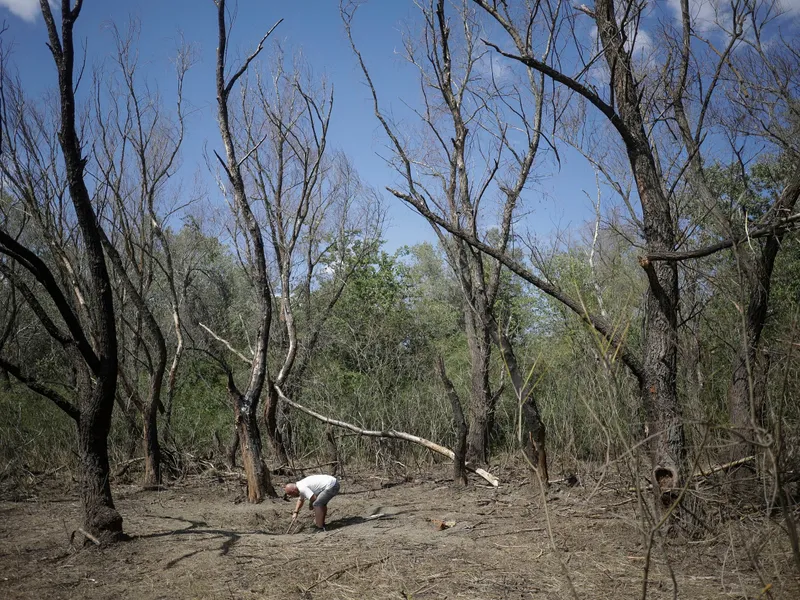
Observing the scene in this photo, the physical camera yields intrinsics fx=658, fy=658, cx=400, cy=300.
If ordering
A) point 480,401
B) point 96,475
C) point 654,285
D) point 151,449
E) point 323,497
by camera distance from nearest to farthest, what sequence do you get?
point 654,285 < point 96,475 < point 323,497 < point 151,449 < point 480,401

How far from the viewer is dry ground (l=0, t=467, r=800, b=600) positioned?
4559 millimetres

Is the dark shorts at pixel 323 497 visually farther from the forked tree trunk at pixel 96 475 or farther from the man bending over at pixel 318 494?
the forked tree trunk at pixel 96 475

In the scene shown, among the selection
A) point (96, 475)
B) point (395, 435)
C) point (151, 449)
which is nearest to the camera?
point (96, 475)

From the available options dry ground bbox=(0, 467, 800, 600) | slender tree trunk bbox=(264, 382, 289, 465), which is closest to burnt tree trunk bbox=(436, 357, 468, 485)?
dry ground bbox=(0, 467, 800, 600)

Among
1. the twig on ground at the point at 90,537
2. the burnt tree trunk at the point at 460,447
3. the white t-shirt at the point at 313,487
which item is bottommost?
the twig on ground at the point at 90,537

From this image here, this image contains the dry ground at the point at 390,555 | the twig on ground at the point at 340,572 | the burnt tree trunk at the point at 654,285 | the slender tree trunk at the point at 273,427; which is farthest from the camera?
the slender tree trunk at the point at 273,427

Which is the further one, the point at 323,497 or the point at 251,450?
the point at 251,450

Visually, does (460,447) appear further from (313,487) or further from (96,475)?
(96,475)

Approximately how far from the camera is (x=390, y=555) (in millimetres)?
5512

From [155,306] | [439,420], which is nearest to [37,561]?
[439,420]

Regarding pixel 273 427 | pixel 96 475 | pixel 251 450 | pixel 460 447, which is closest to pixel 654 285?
→ pixel 460 447

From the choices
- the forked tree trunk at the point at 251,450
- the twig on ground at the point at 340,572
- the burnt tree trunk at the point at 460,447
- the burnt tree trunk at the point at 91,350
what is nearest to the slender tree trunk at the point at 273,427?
the forked tree trunk at the point at 251,450

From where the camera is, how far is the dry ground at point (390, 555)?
4.56 m

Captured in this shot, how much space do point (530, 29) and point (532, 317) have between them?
36.7 feet
